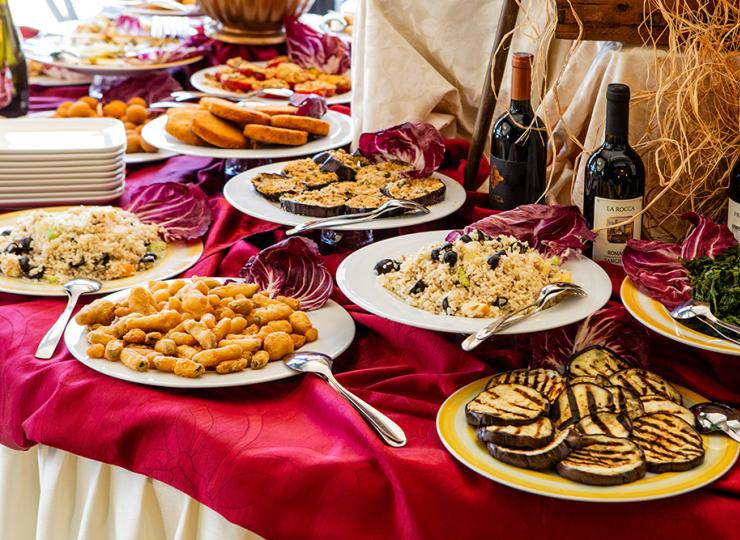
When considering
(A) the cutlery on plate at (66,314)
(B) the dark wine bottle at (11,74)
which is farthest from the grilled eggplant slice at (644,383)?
(B) the dark wine bottle at (11,74)

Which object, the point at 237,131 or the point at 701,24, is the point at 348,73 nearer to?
the point at 237,131

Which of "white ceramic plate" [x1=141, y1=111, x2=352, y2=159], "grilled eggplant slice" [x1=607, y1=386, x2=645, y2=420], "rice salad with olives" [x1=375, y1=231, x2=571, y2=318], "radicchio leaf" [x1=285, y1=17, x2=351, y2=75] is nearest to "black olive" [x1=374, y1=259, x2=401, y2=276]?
"rice salad with olives" [x1=375, y1=231, x2=571, y2=318]

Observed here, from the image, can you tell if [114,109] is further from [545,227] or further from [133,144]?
[545,227]

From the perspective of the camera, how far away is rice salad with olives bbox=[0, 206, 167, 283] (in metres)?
→ 1.39

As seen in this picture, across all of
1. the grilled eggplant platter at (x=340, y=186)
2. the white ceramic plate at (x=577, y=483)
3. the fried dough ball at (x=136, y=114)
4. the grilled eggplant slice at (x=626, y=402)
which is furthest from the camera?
the fried dough ball at (x=136, y=114)

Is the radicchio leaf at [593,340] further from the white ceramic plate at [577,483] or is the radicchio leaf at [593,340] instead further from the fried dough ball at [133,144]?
the fried dough ball at [133,144]

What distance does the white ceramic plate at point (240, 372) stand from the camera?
106 cm

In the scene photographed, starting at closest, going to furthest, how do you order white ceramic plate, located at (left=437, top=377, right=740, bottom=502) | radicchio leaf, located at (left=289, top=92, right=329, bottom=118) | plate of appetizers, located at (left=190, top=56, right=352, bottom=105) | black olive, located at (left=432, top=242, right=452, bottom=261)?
white ceramic plate, located at (left=437, top=377, right=740, bottom=502)
black olive, located at (left=432, top=242, right=452, bottom=261)
radicchio leaf, located at (left=289, top=92, right=329, bottom=118)
plate of appetizers, located at (left=190, top=56, right=352, bottom=105)

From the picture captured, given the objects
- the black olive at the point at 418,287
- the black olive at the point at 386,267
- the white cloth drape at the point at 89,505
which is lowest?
the white cloth drape at the point at 89,505

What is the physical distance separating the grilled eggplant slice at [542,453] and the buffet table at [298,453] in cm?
4

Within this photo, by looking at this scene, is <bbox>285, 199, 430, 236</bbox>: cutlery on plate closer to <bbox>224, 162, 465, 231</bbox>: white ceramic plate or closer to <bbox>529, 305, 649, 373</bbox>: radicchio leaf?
<bbox>224, 162, 465, 231</bbox>: white ceramic plate

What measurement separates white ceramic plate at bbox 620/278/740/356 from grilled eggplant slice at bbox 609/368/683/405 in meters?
0.05

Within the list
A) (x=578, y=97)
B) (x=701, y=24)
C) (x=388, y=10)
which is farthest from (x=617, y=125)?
(x=388, y=10)

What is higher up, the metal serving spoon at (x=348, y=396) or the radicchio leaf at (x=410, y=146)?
the radicchio leaf at (x=410, y=146)
